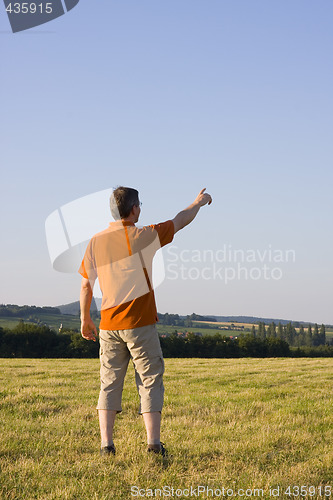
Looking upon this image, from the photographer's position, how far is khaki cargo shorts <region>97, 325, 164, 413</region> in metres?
5.06

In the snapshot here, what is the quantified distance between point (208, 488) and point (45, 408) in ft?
14.9

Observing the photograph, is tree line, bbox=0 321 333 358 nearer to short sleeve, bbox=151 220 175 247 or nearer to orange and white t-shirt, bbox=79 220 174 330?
orange and white t-shirt, bbox=79 220 174 330

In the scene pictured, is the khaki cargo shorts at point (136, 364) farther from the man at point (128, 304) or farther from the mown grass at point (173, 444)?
the mown grass at point (173, 444)

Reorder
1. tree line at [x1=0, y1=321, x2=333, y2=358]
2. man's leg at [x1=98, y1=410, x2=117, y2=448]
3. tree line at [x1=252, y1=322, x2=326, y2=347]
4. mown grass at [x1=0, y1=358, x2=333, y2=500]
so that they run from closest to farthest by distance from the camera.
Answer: mown grass at [x1=0, y1=358, x2=333, y2=500] → man's leg at [x1=98, y1=410, x2=117, y2=448] → tree line at [x1=0, y1=321, x2=333, y2=358] → tree line at [x1=252, y1=322, x2=326, y2=347]

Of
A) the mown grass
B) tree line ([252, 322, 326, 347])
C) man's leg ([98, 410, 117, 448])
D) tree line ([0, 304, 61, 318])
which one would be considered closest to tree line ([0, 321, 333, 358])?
the mown grass

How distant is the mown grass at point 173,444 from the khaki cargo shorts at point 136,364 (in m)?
0.56

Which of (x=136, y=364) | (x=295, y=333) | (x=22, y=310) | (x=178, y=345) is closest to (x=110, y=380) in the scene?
(x=136, y=364)

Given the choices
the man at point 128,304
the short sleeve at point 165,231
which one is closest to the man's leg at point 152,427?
the man at point 128,304

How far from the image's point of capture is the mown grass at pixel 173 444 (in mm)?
4344

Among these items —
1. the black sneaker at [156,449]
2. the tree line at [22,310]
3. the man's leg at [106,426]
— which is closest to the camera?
the black sneaker at [156,449]

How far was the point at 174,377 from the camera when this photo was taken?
13.8 meters

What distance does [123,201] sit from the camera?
5.27 metres

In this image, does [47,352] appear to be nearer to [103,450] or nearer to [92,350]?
[92,350]

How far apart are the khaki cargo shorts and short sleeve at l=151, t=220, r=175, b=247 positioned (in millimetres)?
926
